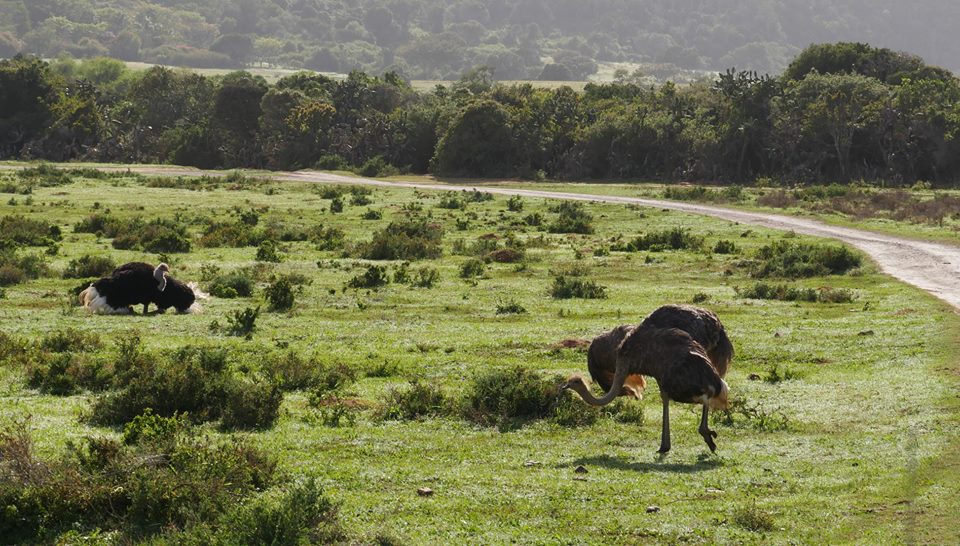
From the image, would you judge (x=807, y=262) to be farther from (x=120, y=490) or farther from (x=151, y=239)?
(x=120, y=490)

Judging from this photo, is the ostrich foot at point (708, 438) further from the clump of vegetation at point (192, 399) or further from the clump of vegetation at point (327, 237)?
the clump of vegetation at point (327, 237)

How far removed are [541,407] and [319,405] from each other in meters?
4.15

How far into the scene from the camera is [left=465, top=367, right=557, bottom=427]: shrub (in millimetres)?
20109

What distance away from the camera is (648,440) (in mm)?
18641

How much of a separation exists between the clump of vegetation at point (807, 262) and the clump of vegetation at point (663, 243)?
5095 mm

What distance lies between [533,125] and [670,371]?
275 ft

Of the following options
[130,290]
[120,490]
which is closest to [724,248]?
[130,290]

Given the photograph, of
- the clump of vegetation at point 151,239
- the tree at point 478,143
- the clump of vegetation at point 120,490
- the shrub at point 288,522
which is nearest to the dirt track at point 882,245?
the tree at point 478,143

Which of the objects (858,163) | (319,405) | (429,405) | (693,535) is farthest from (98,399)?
(858,163)

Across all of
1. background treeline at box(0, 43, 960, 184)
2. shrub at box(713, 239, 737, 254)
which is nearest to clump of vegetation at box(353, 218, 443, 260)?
shrub at box(713, 239, 737, 254)

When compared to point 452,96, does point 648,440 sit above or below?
below

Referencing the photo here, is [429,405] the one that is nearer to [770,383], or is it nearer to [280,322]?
[770,383]

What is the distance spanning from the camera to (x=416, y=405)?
66.6 ft

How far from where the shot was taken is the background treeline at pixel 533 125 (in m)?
84.1
